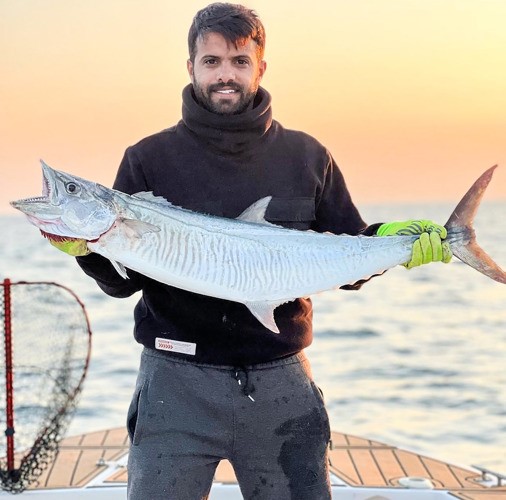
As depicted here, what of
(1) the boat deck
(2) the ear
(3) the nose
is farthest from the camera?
(1) the boat deck

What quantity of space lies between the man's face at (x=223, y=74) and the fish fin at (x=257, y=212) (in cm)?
43

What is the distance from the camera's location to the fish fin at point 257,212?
11.3 feet


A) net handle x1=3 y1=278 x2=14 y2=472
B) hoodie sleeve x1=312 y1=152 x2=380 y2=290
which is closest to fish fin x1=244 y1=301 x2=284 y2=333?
hoodie sleeve x1=312 y1=152 x2=380 y2=290

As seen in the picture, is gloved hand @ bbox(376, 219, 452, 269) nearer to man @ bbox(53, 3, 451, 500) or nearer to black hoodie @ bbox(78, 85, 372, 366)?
man @ bbox(53, 3, 451, 500)

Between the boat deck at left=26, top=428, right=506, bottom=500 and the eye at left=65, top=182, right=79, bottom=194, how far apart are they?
253 centimetres

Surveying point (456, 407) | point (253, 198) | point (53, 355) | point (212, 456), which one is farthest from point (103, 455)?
point (456, 407)

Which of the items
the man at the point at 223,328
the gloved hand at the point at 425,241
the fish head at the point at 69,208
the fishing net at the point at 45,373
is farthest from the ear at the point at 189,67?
the fishing net at the point at 45,373

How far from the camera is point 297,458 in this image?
3570 mm

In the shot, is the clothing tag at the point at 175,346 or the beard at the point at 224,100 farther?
the beard at the point at 224,100

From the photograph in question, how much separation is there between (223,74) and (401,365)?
11.0 metres

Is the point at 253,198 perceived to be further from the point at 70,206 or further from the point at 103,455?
the point at 103,455

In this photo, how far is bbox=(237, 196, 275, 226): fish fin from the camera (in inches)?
136

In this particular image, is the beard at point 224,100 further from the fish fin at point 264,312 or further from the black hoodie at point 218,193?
the fish fin at point 264,312

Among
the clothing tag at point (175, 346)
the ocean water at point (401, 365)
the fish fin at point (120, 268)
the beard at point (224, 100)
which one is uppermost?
the beard at point (224, 100)
